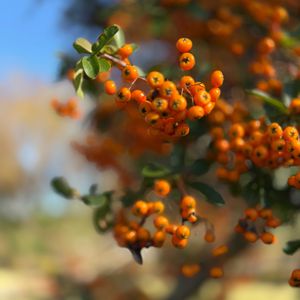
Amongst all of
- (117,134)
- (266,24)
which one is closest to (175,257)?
(117,134)

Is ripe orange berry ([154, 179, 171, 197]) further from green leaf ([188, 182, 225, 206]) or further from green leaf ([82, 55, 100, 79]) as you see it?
green leaf ([82, 55, 100, 79])

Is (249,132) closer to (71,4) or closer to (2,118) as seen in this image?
(71,4)

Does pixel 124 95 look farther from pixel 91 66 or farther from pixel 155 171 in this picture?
pixel 155 171

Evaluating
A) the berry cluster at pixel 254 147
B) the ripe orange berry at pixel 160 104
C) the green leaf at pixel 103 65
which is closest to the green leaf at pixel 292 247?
the berry cluster at pixel 254 147

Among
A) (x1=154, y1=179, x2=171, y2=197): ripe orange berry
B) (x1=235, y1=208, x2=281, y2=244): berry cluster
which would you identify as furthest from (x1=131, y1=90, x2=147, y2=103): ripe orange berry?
(x1=235, y1=208, x2=281, y2=244): berry cluster

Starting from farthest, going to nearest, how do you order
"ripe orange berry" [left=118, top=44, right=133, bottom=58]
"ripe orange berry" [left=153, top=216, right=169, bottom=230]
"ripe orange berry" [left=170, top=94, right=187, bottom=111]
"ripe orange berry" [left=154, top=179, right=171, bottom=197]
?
1. "ripe orange berry" [left=154, top=179, right=171, bottom=197]
2. "ripe orange berry" [left=153, top=216, right=169, bottom=230]
3. "ripe orange berry" [left=118, top=44, right=133, bottom=58]
4. "ripe orange berry" [left=170, top=94, right=187, bottom=111]

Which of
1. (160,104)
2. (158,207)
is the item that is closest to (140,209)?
(158,207)
